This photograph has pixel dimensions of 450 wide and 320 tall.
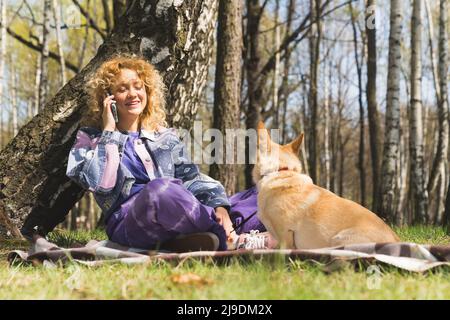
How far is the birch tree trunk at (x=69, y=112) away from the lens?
4906 millimetres

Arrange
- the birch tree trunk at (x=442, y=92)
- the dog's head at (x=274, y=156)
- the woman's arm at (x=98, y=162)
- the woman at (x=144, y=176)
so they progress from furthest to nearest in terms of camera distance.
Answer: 1. the birch tree trunk at (x=442, y=92)
2. the dog's head at (x=274, y=156)
3. the woman's arm at (x=98, y=162)
4. the woman at (x=144, y=176)

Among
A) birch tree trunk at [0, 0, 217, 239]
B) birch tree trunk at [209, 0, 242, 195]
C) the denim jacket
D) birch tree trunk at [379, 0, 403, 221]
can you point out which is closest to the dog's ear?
the denim jacket

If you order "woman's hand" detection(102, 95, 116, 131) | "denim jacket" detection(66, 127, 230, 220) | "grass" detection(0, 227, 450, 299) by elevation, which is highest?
"woman's hand" detection(102, 95, 116, 131)

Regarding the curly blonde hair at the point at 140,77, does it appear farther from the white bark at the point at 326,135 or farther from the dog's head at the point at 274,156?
the white bark at the point at 326,135

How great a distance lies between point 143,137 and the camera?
4.44 meters

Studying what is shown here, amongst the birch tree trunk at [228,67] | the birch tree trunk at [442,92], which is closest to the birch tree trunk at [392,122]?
the birch tree trunk at [228,67]

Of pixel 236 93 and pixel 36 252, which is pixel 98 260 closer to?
pixel 36 252

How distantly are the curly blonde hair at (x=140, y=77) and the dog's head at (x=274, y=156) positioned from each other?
3.28 feet

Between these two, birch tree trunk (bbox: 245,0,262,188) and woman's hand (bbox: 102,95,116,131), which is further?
birch tree trunk (bbox: 245,0,262,188)

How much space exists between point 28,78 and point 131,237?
25.2m

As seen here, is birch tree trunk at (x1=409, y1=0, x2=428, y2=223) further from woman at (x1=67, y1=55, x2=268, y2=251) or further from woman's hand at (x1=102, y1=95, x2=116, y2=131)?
woman's hand at (x1=102, y1=95, x2=116, y2=131)

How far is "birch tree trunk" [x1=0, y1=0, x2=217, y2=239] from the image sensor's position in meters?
4.91

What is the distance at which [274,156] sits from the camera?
422 cm

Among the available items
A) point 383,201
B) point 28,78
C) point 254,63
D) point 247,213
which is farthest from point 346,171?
point 247,213
